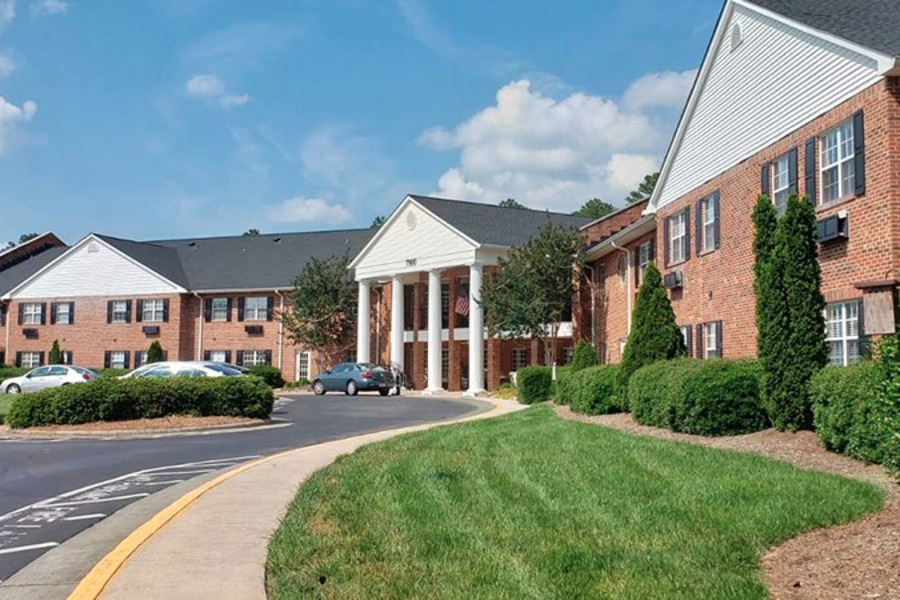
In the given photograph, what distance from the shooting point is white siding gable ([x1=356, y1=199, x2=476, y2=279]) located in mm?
40594

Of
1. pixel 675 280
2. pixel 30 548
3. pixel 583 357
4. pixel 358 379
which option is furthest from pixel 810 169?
pixel 358 379

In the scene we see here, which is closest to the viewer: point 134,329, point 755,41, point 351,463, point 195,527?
point 195,527

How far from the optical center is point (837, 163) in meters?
16.1

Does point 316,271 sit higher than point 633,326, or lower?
higher

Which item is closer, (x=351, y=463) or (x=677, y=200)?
(x=351, y=463)

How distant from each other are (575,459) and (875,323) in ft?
18.1

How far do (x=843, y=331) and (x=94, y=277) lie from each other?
48.2 metres

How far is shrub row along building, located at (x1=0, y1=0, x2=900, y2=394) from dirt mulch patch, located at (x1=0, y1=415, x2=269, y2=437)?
38.7 ft

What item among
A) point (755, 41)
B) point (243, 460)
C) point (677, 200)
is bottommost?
point (243, 460)

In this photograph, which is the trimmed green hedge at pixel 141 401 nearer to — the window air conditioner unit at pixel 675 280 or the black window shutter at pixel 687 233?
the window air conditioner unit at pixel 675 280

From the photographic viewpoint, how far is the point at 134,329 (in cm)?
5381

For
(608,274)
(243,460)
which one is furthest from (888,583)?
(608,274)

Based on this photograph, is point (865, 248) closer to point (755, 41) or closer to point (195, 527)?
point (755, 41)

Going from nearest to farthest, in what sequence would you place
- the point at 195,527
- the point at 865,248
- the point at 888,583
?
the point at 888,583 → the point at 195,527 → the point at 865,248
